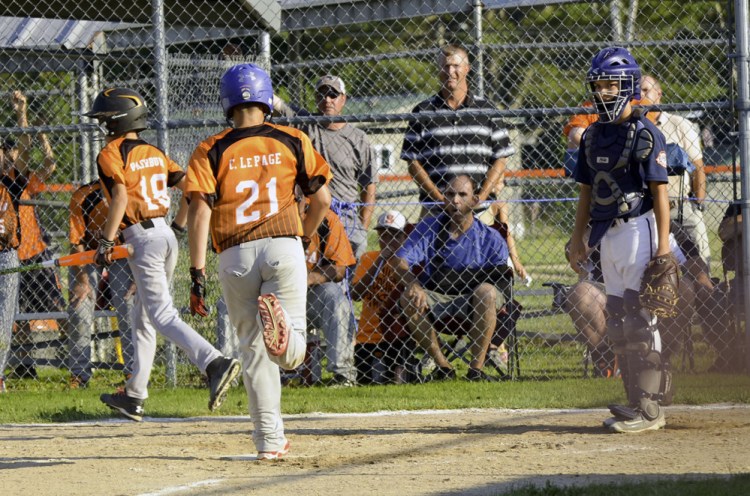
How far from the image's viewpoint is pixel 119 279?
8.40 m

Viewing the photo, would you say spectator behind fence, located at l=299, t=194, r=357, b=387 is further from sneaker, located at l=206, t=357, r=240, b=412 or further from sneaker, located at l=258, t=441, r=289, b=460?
sneaker, located at l=258, t=441, r=289, b=460

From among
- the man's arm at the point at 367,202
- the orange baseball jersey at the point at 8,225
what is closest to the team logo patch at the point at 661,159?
the man's arm at the point at 367,202

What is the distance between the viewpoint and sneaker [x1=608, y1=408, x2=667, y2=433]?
6254 millimetres

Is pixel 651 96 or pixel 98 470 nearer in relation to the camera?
pixel 98 470

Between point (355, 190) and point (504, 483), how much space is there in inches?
194

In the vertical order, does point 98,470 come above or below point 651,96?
below

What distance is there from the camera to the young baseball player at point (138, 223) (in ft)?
23.1

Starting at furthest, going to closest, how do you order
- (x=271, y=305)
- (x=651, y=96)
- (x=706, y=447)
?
(x=651, y=96) → (x=706, y=447) → (x=271, y=305)

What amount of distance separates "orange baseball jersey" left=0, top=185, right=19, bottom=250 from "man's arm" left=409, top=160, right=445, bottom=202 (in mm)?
3182

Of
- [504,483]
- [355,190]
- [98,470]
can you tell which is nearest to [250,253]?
[98,470]

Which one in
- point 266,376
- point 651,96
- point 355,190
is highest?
point 651,96

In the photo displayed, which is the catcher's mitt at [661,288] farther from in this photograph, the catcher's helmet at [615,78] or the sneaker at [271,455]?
the sneaker at [271,455]

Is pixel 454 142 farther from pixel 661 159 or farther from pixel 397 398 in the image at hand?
pixel 661 159

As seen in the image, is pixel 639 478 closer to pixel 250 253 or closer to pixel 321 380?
pixel 250 253
